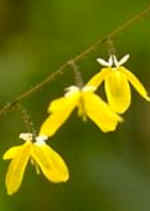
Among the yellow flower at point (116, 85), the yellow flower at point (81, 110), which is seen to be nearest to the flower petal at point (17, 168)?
the yellow flower at point (81, 110)

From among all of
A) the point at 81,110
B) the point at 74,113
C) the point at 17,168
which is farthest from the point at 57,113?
the point at 74,113

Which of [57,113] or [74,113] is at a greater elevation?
[74,113]

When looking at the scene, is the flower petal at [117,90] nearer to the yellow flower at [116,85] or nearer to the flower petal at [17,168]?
the yellow flower at [116,85]

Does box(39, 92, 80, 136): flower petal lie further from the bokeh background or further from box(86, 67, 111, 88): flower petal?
the bokeh background

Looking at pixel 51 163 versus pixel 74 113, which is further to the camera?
pixel 74 113

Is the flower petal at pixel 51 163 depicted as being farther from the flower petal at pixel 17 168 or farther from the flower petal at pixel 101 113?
the flower petal at pixel 101 113

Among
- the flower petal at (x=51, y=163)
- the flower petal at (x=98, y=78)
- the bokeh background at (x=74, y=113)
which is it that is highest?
the bokeh background at (x=74, y=113)

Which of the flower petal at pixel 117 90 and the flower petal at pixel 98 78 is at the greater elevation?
the flower petal at pixel 98 78

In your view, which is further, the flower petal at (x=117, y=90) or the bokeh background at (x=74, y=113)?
the bokeh background at (x=74, y=113)

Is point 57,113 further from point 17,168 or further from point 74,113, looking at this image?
point 74,113
